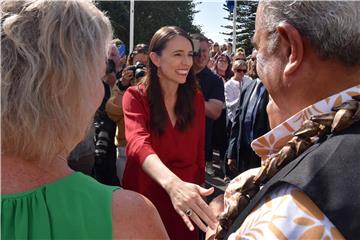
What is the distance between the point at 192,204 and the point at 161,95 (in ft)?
2.94

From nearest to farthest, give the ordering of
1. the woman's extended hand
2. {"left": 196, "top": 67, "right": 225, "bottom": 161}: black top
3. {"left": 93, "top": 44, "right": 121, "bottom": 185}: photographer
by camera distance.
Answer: the woman's extended hand
{"left": 93, "top": 44, "right": 121, "bottom": 185}: photographer
{"left": 196, "top": 67, "right": 225, "bottom": 161}: black top

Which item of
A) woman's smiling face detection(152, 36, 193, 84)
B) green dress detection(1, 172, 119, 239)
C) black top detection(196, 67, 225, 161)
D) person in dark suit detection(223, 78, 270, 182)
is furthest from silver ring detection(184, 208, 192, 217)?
black top detection(196, 67, 225, 161)

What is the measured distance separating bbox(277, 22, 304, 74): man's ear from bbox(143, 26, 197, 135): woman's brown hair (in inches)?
51.6

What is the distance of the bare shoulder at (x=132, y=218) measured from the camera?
1059 millimetres

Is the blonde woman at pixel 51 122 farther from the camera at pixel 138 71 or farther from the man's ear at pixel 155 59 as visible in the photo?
the camera at pixel 138 71

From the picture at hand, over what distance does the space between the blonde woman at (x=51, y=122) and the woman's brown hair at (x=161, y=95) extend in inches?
48.4

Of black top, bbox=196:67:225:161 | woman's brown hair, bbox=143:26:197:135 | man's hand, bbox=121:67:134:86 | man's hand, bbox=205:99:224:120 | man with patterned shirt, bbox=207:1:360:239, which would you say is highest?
man with patterned shirt, bbox=207:1:360:239

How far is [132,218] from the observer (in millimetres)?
1071

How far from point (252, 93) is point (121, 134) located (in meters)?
1.17

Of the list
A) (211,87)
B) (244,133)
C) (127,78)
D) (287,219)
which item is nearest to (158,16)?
(211,87)

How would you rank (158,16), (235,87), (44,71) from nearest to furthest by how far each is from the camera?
1. (44,71)
2. (235,87)
3. (158,16)

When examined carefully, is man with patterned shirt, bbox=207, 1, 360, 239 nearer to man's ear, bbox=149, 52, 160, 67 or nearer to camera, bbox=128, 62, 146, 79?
man's ear, bbox=149, 52, 160, 67

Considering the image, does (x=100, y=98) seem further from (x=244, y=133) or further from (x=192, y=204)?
(x=244, y=133)

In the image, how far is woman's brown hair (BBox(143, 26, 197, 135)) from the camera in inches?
91.5
